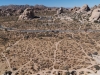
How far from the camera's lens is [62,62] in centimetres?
5103

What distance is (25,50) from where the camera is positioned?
61438mm

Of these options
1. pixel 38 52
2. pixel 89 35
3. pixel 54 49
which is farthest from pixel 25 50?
pixel 89 35

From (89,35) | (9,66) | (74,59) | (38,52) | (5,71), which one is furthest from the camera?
(89,35)

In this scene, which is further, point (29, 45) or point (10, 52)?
point (29, 45)

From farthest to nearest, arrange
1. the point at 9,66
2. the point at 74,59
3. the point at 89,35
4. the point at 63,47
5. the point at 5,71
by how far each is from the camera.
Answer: the point at 89,35, the point at 63,47, the point at 74,59, the point at 9,66, the point at 5,71

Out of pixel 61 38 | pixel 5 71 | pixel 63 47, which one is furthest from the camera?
pixel 61 38

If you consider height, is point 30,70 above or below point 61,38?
below

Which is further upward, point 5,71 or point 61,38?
point 61,38

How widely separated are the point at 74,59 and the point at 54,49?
432 inches

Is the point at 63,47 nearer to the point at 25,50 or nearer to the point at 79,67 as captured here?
the point at 25,50

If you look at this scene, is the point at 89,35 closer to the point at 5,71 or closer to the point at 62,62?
the point at 62,62

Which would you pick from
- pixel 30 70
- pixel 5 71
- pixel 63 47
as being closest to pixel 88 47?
pixel 63 47

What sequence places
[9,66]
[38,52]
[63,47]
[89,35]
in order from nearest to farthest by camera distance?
[9,66], [38,52], [63,47], [89,35]

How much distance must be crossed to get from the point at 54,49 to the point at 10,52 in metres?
14.7
